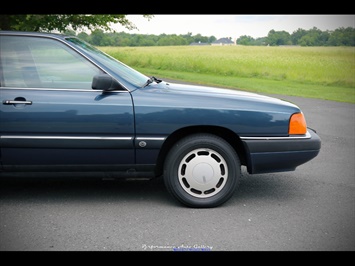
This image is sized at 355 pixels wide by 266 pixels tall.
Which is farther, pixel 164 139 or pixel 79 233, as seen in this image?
pixel 164 139

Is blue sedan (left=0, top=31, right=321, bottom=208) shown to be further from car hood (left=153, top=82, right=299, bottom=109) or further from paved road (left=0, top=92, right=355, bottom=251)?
paved road (left=0, top=92, right=355, bottom=251)

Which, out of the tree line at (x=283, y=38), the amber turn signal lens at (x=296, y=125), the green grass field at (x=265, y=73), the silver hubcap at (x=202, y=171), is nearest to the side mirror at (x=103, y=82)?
the silver hubcap at (x=202, y=171)

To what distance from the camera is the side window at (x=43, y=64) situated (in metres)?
4.04

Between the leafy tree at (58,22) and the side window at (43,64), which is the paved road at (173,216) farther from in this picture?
the leafy tree at (58,22)

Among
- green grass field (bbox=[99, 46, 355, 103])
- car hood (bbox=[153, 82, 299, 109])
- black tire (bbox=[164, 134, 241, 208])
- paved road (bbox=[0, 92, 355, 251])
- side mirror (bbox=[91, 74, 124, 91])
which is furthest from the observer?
green grass field (bbox=[99, 46, 355, 103])

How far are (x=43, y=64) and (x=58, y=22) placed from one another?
14.7 meters

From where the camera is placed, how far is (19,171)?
401 cm

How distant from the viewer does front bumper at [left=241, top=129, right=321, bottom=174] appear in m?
4.08

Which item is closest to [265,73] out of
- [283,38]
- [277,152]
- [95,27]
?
[283,38]

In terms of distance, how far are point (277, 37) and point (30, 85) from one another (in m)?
26.6

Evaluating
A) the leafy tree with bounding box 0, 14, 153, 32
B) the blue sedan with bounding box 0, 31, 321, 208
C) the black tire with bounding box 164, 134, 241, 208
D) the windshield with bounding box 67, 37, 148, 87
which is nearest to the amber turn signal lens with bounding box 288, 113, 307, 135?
the blue sedan with bounding box 0, 31, 321, 208
